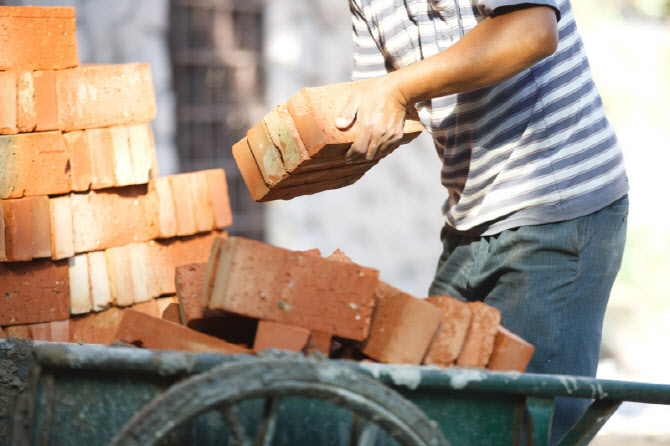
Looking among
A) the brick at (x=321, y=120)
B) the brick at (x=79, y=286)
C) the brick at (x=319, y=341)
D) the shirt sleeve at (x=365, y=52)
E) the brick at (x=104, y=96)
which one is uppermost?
the shirt sleeve at (x=365, y=52)

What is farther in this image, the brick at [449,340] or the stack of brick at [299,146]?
the stack of brick at [299,146]

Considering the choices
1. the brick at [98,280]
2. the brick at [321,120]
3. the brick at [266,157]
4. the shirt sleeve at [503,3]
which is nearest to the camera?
the shirt sleeve at [503,3]

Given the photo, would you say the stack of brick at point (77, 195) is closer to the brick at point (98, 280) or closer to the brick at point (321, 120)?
the brick at point (98, 280)

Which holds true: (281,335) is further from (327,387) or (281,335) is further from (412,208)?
(412,208)

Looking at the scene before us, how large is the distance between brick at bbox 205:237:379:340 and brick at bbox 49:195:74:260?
3.83 ft

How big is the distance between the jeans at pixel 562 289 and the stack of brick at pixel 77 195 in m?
1.00

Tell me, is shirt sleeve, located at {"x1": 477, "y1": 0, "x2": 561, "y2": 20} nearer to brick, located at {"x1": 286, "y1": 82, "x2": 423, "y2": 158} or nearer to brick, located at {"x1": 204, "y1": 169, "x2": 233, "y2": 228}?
brick, located at {"x1": 286, "y1": 82, "x2": 423, "y2": 158}

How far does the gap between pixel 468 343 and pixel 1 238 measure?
164cm

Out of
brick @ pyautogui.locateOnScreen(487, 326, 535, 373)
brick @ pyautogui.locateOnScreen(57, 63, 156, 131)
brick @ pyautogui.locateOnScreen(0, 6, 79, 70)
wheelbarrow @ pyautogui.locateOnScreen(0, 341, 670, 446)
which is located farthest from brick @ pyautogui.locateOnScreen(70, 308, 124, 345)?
brick @ pyautogui.locateOnScreen(487, 326, 535, 373)

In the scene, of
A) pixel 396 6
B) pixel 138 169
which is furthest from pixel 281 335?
pixel 138 169

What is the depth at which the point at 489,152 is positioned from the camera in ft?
6.57

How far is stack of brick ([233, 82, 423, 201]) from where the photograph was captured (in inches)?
70.0

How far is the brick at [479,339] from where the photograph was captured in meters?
1.53

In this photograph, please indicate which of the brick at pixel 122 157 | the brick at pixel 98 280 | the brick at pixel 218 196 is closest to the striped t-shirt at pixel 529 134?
the brick at pixel 218 196
